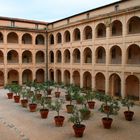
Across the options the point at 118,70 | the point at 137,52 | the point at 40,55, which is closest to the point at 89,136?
the point at 118,70

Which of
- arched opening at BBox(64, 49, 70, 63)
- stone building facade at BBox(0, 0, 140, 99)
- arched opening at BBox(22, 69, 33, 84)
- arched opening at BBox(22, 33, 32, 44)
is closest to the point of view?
stone building facade at BBox(0, 0, 140, 99)

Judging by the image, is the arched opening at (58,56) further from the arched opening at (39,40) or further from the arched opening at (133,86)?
the arched opening at (133,86)

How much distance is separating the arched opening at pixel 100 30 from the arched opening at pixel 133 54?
488cm

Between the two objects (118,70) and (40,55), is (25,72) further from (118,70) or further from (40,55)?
(118,70)

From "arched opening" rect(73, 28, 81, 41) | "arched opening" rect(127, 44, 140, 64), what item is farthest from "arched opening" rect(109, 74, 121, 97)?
"arched opening" rect(73, 28, 81, 41)

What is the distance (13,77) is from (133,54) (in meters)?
21.6

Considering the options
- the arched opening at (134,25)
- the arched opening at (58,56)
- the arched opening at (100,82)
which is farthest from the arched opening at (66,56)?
the arched opening at (134,25)

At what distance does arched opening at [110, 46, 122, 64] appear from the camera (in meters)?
28.2

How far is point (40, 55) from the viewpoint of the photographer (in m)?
41.2

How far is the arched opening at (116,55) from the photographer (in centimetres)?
2817

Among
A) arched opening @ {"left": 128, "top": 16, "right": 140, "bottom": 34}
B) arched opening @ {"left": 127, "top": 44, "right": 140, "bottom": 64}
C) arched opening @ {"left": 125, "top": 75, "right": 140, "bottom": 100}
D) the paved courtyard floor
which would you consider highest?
arched opening @ {"left": 128, "top": 16, "right": 140, "bottom": 34}

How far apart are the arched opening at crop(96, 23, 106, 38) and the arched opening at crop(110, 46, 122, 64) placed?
2.74 metres

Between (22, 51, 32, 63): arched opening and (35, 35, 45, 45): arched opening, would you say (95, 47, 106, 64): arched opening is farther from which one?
(22, 51, 32, 63): arched opening

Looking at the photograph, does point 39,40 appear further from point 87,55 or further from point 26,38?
point 87,55
